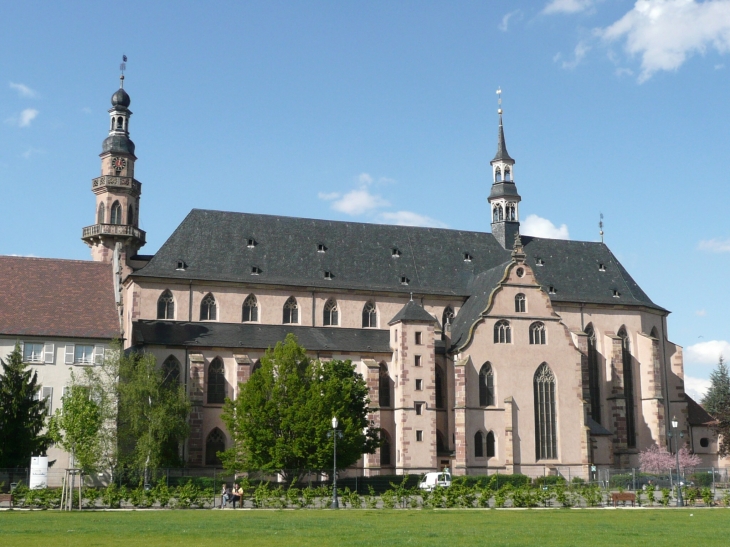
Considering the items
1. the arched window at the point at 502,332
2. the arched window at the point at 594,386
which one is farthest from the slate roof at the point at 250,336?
the arched window at the point at 594,386

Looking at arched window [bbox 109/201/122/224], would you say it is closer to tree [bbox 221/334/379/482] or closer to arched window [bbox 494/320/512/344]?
tree [bbox 221/334/379/482]

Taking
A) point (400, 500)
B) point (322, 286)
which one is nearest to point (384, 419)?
point (322, 286)

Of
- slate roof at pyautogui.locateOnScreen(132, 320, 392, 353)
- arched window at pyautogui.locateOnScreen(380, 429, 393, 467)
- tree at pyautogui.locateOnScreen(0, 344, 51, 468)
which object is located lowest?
arched window at pyautogui.locateOnScreen(380, 429, 393, 467)

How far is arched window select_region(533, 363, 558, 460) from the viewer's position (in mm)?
67188

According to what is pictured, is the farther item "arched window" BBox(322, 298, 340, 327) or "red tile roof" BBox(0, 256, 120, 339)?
"arched window" BBox(322, 298, 340, 327)

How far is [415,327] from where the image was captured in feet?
220

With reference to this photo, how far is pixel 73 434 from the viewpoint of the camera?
156ft

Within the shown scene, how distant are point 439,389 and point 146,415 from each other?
74.4ft

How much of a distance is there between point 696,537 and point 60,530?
1810 cm

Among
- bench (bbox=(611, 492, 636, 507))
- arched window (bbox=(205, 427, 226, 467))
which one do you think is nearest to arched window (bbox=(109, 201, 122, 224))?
arched window (bbox=(205, 427, 226, 467))

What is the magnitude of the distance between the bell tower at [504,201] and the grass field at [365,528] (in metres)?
44.2

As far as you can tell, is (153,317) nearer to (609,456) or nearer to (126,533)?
(609,456)

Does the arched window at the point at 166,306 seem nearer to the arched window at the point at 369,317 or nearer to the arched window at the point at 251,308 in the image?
the arched window at the point at 251,308

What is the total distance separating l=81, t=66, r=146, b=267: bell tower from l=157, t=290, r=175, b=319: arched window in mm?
5781
